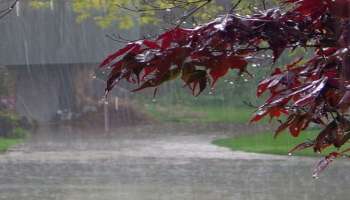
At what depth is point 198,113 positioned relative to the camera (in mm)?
29250

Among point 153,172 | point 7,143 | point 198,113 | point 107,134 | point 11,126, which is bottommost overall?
point 198,113

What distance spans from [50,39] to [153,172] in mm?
12545

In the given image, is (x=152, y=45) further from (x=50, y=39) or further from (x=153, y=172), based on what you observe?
(x=50, y=39)

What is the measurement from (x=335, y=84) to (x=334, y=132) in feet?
1.26

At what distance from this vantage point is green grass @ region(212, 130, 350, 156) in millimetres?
18062

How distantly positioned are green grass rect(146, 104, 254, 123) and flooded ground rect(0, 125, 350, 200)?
6096 millimetres

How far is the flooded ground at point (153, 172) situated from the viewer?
10.7 metres

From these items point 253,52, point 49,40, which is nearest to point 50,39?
point 49,40

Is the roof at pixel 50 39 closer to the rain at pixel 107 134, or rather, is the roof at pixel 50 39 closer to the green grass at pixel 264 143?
the rain at pixel 107 134

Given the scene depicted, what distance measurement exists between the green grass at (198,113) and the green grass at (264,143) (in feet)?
15.9

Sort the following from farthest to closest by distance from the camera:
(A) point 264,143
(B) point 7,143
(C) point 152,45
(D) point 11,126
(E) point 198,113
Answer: (E) point 198,113 < (D) point 11,126 < (B) point 7,143 < (A) point 264,143 < (C) point 152,45

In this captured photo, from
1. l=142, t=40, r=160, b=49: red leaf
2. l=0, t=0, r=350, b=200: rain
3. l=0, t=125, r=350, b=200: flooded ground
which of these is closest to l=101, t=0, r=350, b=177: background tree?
l=142, t=40, r=160, b=49: red leaf

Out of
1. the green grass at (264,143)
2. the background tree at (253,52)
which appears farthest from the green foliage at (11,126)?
the background tree at (253,52)

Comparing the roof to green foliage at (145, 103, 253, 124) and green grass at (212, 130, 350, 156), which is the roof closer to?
green foliage at (145, 103, 253, 124)
